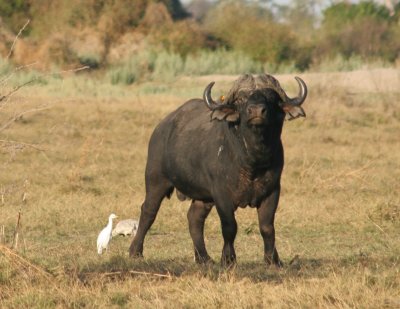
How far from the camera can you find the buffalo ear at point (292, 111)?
330 inches

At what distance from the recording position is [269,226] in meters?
8.37

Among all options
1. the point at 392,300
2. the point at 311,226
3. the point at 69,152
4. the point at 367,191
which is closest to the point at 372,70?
the point at 69,152

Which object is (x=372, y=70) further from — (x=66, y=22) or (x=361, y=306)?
(x=361, y=306)

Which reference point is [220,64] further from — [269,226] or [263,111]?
[263,111]

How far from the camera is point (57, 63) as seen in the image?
1292 inches

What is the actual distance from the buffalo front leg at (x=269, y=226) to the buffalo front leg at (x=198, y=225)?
39.5 inches

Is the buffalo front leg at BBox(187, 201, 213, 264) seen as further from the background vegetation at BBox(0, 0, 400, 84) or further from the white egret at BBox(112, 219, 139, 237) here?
the background vegetation at BBox(0, 0, 400, 84)

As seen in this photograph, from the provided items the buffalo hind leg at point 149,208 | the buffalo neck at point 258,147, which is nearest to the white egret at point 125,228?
the buffalo hind leg at point 149,208

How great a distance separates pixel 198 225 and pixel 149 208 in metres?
0.54

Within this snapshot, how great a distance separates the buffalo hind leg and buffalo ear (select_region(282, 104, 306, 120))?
178 cm

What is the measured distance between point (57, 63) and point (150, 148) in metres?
23.2

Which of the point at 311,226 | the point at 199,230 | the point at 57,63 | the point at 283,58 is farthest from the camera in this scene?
the point at 283,58

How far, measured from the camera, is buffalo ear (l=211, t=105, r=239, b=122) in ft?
27.6

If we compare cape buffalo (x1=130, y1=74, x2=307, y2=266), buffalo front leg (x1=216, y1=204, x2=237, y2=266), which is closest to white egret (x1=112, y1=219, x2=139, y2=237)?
cape buffalo (x1=130, y1=74, x2=307, y2=266)
